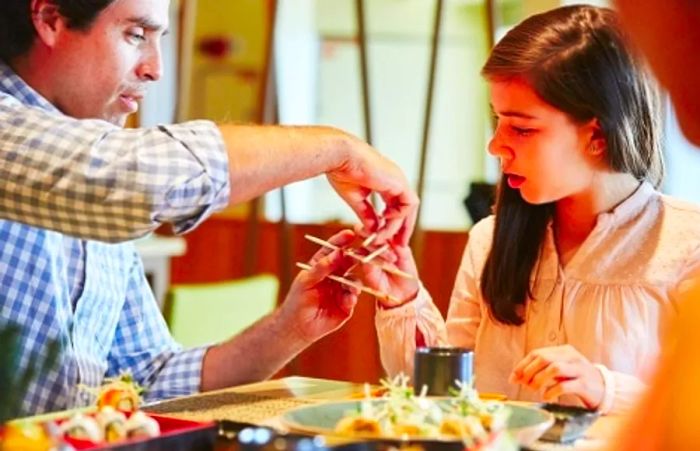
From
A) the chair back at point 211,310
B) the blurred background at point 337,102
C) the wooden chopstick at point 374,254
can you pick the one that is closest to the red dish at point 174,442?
the wooden chopstick at point 374,254

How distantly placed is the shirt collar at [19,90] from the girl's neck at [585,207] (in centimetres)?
86

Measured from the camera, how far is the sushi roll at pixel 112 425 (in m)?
1.39

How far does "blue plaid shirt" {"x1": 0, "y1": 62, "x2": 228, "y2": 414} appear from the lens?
1564mm

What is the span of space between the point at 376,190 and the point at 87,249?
51cm

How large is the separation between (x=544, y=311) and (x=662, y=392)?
1.48m

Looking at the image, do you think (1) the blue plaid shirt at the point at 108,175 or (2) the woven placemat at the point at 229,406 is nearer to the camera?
(1) the blue plaid shirt at the point at 108,175

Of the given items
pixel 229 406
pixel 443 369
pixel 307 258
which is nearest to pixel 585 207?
pixel 443 369

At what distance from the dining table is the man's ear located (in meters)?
0.61

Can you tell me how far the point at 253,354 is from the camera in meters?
2.06

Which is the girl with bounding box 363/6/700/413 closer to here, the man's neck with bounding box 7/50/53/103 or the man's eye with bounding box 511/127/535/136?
the man's eye with bounding box 511/127/535/136

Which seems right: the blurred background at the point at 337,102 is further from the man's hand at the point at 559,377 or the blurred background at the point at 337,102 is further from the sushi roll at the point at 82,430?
the sushi roll at the point at 82,430

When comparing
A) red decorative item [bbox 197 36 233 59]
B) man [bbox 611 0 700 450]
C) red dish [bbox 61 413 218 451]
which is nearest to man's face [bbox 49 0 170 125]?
red dish [bbox 61 413 218 451]

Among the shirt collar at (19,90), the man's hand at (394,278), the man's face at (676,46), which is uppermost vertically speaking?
the shirt collar at (19,90)

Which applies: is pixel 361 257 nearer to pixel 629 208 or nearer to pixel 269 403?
pixel 269 403
